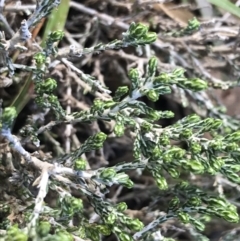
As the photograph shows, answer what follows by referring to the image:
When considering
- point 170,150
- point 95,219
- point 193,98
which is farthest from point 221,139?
point 193,98

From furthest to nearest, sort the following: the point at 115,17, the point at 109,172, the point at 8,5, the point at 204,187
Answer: the point at 115,17 → the point at 204,187 → the point at 8,5 → the point at 109,172

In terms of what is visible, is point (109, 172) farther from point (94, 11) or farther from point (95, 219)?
point (94, 11)

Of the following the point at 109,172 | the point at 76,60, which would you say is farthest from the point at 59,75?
the point at 109,172

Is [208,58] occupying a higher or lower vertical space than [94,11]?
lower

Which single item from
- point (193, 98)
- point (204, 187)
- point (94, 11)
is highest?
point (94, 11)

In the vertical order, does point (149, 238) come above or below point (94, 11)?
below

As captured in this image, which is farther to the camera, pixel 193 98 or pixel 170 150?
pixel 193 98

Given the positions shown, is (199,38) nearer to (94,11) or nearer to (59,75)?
(94,11)

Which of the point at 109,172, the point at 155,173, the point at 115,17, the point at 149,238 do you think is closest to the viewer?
the point at 109,172

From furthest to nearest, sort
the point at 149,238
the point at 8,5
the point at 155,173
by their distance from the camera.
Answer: the point at 8,5, the point at 149,238, the point at 155,173
